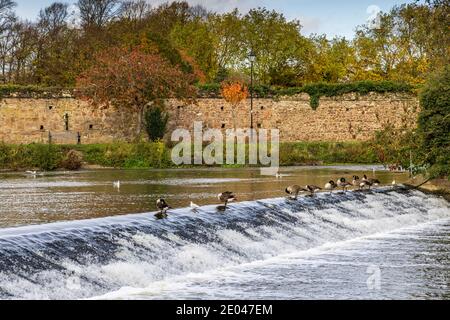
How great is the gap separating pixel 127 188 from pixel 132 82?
54.2 feet

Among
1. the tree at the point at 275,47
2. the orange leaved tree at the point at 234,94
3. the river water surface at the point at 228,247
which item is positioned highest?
the tree at the point at 275,47

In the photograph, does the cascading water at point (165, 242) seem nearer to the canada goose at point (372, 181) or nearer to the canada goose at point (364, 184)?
the canada goose at point (364, 184)

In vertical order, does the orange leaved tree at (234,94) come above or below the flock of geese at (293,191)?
above

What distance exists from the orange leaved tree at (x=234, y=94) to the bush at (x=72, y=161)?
991 cm

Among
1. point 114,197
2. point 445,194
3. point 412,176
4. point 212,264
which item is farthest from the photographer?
point 412,176

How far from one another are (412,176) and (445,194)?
218 cm

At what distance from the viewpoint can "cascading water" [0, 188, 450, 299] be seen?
1190cm

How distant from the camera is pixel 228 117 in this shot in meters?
46.6

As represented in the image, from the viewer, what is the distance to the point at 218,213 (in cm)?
1670

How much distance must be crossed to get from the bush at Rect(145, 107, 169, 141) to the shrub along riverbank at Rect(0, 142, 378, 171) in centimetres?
292

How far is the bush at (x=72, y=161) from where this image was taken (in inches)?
1469
